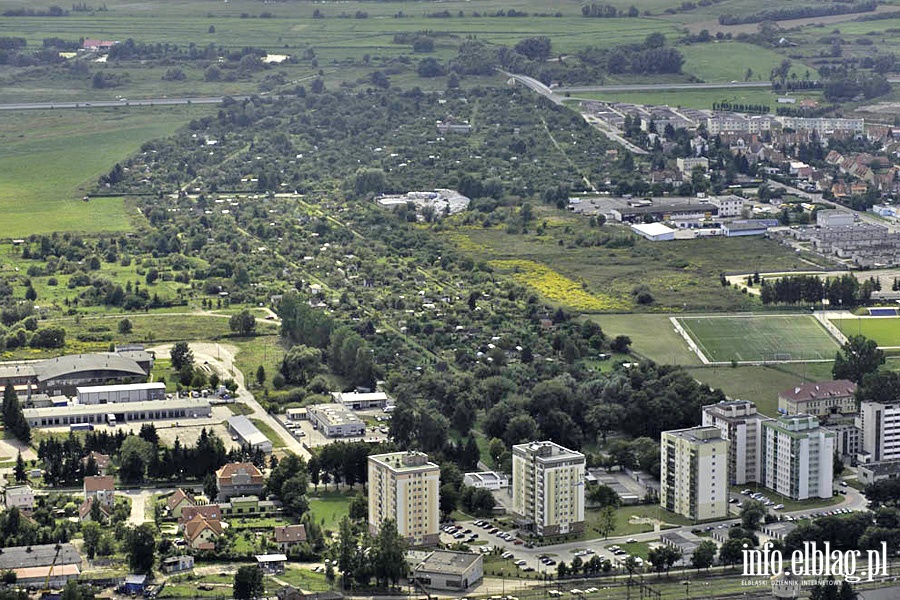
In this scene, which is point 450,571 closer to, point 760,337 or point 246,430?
point 246,430

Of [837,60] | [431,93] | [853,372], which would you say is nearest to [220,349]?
[853,372]

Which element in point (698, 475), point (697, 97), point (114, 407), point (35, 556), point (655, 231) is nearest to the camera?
point (35, 556)

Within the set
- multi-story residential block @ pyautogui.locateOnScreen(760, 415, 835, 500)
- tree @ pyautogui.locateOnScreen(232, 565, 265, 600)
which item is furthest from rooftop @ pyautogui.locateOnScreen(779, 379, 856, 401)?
tree @ pyautogui.locateOnScreen(232, 565, 265, 600)

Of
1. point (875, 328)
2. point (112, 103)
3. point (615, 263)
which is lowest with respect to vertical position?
point (112, 103)

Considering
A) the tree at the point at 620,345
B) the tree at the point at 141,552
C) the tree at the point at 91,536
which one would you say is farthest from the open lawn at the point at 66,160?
the tree at the point at 141,552

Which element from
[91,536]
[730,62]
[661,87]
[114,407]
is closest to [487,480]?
[91,536]

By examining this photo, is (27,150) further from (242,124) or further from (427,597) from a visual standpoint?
(427,597)
